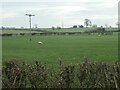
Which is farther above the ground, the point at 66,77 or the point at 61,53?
the point at 66,77

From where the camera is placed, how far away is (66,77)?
25.5ft

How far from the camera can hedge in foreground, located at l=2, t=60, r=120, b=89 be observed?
25.6ft

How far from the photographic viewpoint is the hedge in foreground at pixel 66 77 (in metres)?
7.80

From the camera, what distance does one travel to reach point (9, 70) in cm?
823

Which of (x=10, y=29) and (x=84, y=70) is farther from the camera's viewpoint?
(x=10, y=29)

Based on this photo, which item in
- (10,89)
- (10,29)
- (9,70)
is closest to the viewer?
(10,89)

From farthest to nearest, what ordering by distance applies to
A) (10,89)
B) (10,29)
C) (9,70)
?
(10,29)
(9,70)
(10,89)

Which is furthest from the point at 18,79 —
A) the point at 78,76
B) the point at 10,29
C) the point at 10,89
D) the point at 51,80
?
the point at 10,29

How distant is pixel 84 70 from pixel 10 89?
189 centimetres

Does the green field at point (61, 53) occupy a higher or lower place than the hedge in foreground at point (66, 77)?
lower

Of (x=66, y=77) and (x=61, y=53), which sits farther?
(x=61, y=53)

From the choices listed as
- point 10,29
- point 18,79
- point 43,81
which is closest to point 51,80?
point 43,81

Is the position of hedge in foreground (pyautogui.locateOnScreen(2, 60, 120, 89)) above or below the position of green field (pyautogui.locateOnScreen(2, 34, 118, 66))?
above

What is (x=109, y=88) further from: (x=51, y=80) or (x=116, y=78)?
(x=51, y=80)
